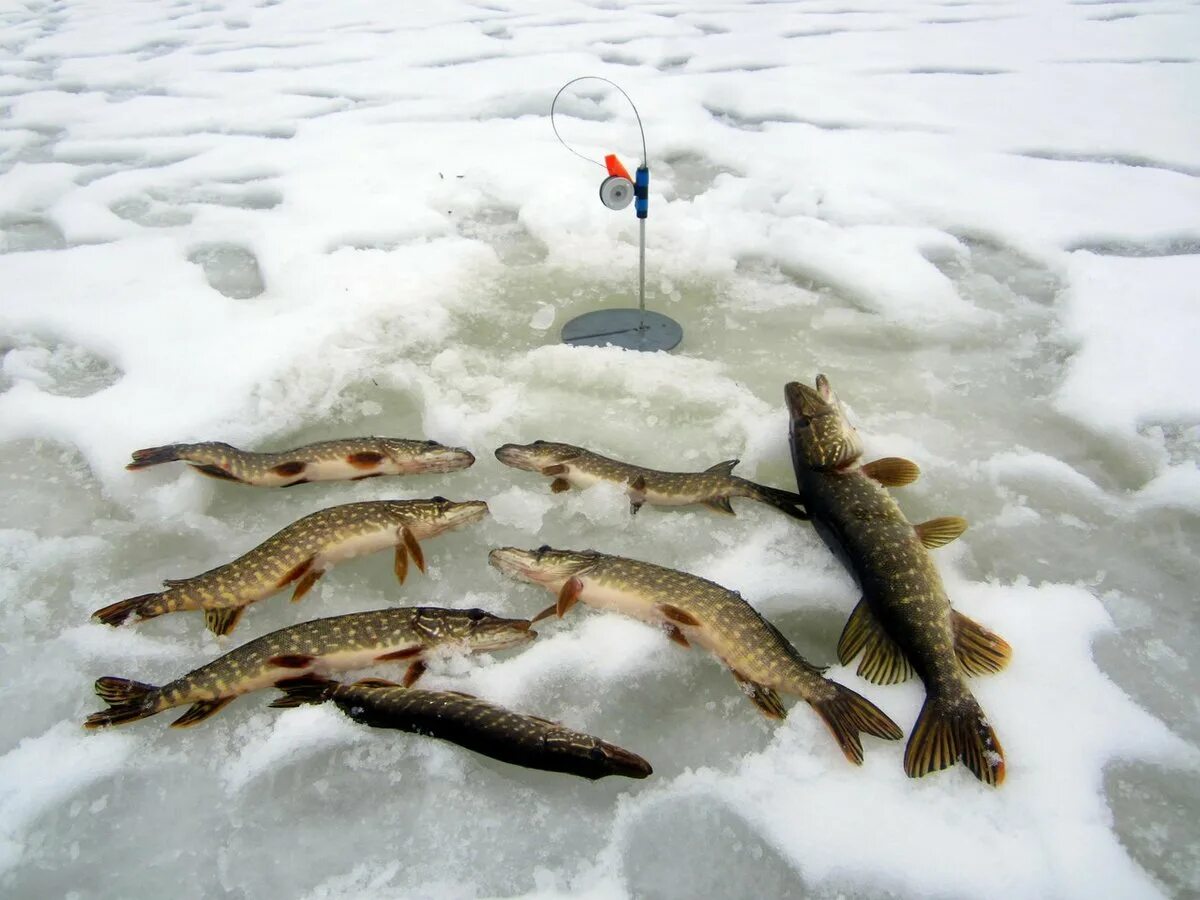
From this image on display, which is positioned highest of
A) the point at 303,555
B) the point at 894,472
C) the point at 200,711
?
the point at 894,472

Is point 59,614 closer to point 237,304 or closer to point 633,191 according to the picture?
point 237,304

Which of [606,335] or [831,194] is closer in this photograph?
[606,335]

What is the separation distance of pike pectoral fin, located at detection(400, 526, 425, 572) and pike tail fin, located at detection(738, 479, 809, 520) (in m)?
1.18

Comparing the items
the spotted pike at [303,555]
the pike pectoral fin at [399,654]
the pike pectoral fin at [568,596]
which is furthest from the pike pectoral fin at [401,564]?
the pike pectoral fin at [568,596]

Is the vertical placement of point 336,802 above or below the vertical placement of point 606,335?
below

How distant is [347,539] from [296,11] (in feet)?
38.0

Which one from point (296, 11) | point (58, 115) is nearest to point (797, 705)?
point (58, 115)

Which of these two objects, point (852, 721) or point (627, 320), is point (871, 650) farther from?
point (627, 320)

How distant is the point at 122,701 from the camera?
7.25ft

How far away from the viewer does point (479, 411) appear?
3389 millimetres

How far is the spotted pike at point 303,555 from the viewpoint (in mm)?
2492

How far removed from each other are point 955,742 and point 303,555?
2.03m

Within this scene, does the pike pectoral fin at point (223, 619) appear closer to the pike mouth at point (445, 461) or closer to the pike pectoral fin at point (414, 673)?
the pike pectoral fin at point (414, 673)

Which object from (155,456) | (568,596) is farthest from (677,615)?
(155,456)
